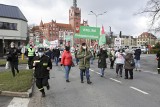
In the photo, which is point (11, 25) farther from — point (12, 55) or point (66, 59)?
point (66, 59)

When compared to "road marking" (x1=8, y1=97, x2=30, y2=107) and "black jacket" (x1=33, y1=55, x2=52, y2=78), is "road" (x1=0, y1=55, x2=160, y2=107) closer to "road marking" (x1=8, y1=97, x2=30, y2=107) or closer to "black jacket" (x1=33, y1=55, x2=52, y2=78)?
"road marking" (x1=8, y1=97, x2=30, y2=107)

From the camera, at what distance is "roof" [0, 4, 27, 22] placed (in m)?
56.2

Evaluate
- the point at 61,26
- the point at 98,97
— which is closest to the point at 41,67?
the point at 98,97

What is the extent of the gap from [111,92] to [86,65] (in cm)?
300

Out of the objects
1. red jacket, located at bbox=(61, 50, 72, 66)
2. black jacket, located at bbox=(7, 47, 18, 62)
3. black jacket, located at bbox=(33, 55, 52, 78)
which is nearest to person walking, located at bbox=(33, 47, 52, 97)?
black jacket, located at bbox=(33, 55, 52, 78)

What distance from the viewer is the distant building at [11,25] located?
55625 millimetres

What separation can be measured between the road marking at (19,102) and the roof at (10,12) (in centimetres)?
4733

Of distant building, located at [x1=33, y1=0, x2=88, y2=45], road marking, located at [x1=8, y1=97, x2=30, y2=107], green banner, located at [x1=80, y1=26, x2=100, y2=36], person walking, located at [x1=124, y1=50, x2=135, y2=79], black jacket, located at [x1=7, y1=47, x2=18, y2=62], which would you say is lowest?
road marking, located at [x1=8, y1=97, x2=30, y2=107]

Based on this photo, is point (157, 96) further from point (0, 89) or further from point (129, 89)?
point (0, 89)

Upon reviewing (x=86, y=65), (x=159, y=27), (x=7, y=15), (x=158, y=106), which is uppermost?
(x=7, y=15)

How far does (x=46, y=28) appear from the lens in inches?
6806

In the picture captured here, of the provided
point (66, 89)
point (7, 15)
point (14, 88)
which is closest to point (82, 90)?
point (66, 89)

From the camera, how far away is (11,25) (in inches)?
2249

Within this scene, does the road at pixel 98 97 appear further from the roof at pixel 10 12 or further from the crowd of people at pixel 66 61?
the roof at pixel 10 12
